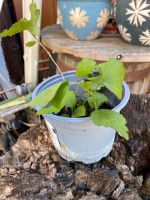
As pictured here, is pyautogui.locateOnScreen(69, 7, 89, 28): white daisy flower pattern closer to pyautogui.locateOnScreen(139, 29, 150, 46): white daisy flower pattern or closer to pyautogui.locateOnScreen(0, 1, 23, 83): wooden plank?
pyautogui.locateOnScreen(139, 29, 150, 46): white daisy flower pattern

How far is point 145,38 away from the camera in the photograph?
905mm

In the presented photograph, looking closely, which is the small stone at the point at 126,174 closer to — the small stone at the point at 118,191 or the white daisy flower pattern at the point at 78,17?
the small stone at the point at 118,191

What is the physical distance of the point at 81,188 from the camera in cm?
58

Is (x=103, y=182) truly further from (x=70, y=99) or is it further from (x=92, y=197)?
(x=70, y=99)

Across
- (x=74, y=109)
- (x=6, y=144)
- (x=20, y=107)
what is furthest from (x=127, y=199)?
(x=6, y=144)

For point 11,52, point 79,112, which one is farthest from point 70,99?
point 11,52

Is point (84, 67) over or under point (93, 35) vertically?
over

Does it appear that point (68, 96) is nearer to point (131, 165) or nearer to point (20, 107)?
point (131, 165)

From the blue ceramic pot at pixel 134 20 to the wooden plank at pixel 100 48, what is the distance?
0.11 ft

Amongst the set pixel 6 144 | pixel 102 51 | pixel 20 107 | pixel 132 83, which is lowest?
pixel 6 144

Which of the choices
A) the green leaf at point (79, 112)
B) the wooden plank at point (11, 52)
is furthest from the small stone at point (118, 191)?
the wooden plank at point (11, 52)

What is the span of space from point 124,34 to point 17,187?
2.03 feet

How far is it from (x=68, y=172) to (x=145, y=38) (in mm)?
533

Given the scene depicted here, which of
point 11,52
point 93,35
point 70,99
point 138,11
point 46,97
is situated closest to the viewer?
point 46,97
